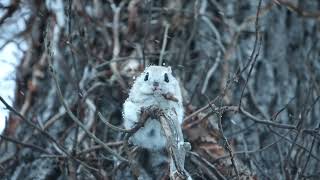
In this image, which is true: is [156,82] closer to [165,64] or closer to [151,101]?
[151,101]

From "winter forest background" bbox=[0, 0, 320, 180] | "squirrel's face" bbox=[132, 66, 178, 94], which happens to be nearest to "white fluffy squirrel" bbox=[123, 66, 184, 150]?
"squirrel's face" bbox=[132, 66, 178, 94]

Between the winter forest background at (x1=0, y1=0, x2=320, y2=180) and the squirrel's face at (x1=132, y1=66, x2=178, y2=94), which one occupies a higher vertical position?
the winter forest background at (x1=0, y1=0, x2=320, y2=180)

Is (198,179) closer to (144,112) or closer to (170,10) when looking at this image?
(144,112)

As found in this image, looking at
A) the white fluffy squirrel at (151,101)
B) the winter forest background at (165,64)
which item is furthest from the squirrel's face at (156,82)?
the winter forest background at (165,64)

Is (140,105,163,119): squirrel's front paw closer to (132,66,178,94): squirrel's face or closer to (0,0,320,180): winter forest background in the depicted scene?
(132,66,178,94): squirrel's face

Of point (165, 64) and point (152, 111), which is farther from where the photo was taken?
point (165, 64)

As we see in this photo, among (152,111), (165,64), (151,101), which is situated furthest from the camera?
(165,64)

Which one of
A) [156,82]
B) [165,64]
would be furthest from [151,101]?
[165,64]

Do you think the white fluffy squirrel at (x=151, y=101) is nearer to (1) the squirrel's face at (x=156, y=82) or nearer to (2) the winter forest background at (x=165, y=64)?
(1) the squirrel's face at (x=156, y=82)
